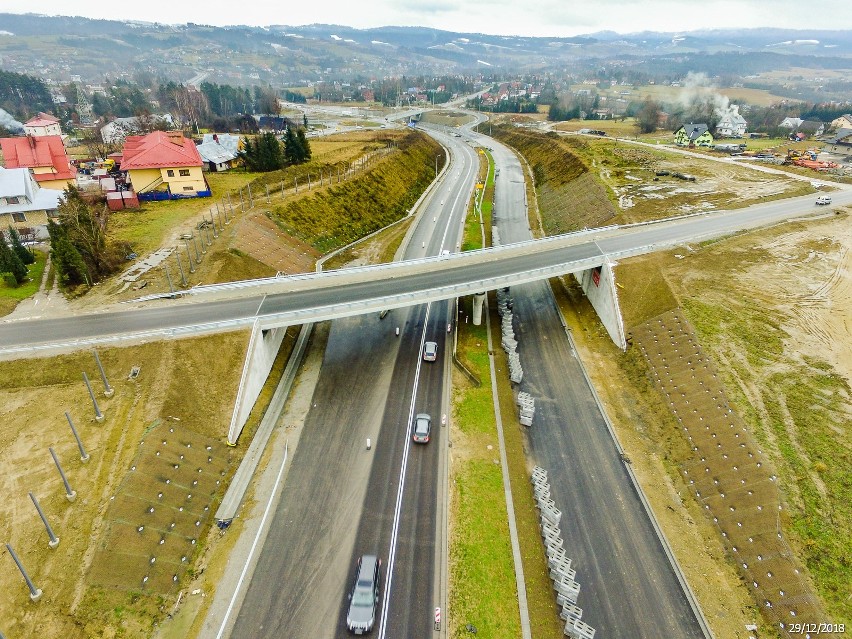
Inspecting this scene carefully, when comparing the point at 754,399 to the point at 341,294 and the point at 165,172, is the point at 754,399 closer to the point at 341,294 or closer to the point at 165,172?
the point at 341,294

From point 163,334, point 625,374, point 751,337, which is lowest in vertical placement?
point 625,374

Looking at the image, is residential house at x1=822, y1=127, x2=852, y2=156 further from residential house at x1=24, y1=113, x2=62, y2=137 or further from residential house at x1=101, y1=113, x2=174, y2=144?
residential house at x1=24, y1=113, x2=62, y2=137

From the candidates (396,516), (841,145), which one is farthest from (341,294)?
(841,145)

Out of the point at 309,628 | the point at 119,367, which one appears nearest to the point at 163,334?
the point at 119,367

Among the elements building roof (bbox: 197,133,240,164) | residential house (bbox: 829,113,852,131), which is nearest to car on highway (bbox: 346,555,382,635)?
building roof (bbox: 197,133,240,164)

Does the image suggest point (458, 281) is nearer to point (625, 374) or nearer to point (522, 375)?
point (522, 375)

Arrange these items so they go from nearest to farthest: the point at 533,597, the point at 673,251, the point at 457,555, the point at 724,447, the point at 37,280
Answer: the point at 533,597, the point at 457,555, the point at 724,447, the point at 37,280, the point at 673,251
